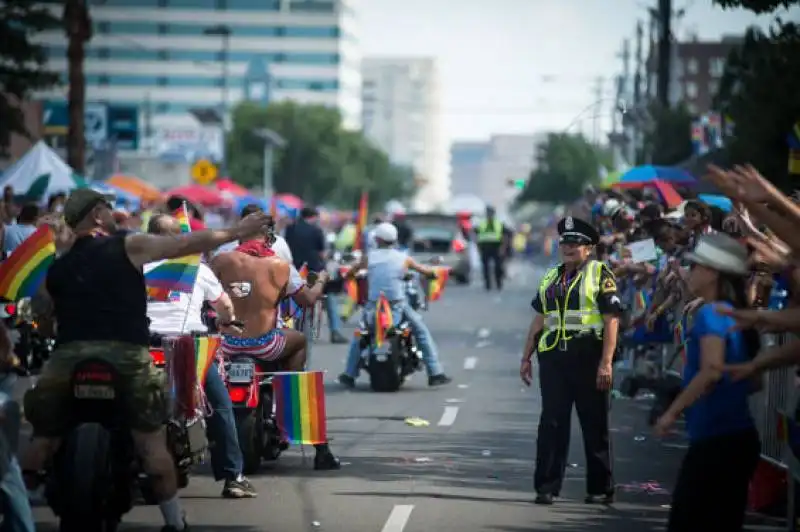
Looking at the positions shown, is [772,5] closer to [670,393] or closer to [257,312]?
[670,393]

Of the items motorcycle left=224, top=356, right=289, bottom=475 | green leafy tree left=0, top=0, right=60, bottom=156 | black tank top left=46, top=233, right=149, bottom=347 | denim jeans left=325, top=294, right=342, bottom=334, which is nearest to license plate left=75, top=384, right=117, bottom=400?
black tank top left=46, top=233, right=149, bottom=347

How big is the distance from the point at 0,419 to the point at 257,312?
16.7 feet

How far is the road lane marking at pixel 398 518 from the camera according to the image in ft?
36.0

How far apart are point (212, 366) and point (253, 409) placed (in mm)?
947

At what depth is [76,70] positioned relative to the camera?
132 feet

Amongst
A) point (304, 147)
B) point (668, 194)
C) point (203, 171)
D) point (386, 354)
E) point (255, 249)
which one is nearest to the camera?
point (255, 249)

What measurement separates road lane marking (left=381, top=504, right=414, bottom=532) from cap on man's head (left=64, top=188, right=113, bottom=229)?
266 centimetres

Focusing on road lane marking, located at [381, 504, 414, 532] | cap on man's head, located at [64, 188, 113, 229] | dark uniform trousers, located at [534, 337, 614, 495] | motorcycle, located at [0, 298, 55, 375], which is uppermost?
cap on man's head, located at [64, 188, 113, 229]

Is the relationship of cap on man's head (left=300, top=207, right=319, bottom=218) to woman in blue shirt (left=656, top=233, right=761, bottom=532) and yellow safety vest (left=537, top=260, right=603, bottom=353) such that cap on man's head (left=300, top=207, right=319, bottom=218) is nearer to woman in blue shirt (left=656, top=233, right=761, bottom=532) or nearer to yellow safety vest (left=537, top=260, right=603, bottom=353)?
yellow safety vest (left=537, top=260, right=603, bottom=353)

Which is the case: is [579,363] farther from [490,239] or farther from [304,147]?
[304,147]

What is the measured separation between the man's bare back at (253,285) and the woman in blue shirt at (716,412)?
5.57 meters

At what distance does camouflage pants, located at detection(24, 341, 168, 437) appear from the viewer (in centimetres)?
955

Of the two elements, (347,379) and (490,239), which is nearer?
(347,379)

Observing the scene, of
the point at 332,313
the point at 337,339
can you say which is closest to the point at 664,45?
the point at 337,339
